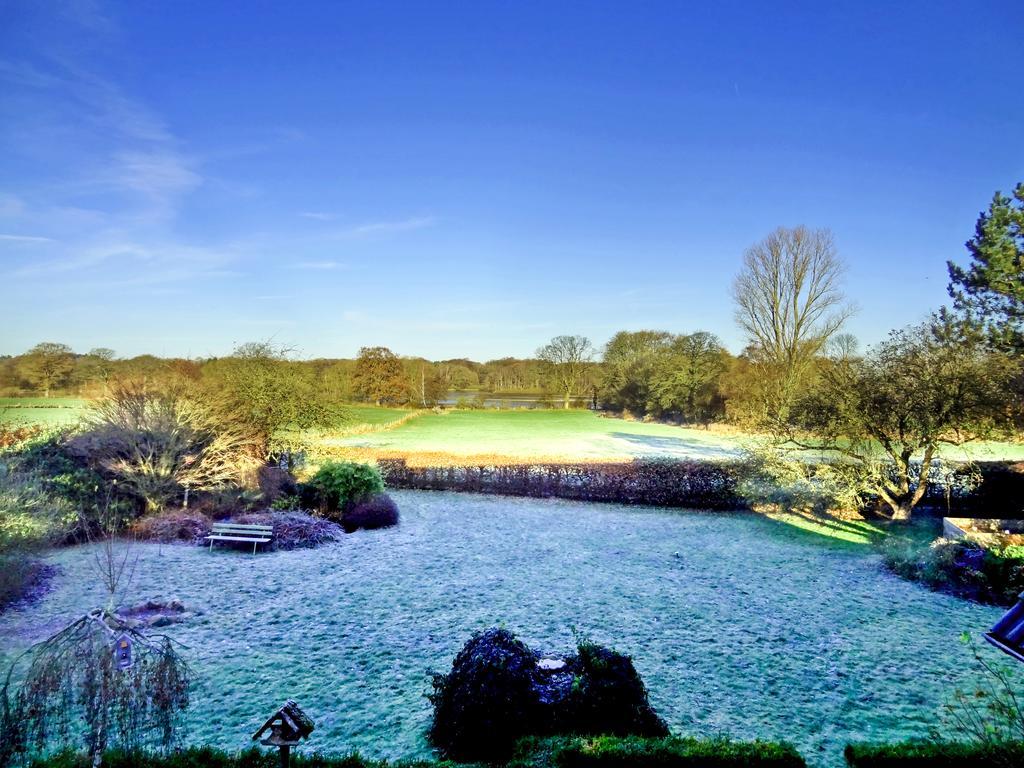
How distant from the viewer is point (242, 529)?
45.7 ft

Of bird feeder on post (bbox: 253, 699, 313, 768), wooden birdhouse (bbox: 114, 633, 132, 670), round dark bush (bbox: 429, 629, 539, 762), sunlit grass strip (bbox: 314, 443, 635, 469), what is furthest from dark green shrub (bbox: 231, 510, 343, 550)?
bird feeder on post (bbox: 253, 699, 313, 768)

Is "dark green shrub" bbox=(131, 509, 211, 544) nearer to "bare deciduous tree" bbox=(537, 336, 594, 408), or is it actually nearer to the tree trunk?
the tree trunk

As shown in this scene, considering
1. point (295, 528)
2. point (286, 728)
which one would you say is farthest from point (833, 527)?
point (286, 728)

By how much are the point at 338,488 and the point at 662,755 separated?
13.4m

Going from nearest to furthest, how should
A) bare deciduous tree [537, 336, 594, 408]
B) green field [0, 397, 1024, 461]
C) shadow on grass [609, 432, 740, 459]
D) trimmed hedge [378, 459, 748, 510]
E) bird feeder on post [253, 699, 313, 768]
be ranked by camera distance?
bird feeder on post [253, 699, 313, 768]
trimmed hedge [378, 459, 748, 510]
green field [0, 397, 1024, 461]
shadow on grass [609, 432, 740, 459]
bare deciduous tree [537, 336, 594, 408]

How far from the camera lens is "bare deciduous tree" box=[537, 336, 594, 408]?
67.3 meters

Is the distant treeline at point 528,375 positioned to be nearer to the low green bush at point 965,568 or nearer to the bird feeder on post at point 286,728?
the low green bush at point 965,568

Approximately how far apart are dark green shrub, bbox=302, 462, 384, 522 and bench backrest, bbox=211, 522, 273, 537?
265cm

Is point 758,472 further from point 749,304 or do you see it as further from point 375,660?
point 749,304

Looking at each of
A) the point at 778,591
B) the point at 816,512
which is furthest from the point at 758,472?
the point at 778,591

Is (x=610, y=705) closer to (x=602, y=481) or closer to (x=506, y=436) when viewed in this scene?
(x=602, y=481)

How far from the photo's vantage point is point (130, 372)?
18297mm

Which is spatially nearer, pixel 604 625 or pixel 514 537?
pixel 604 625

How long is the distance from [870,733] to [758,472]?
12.7 metres
